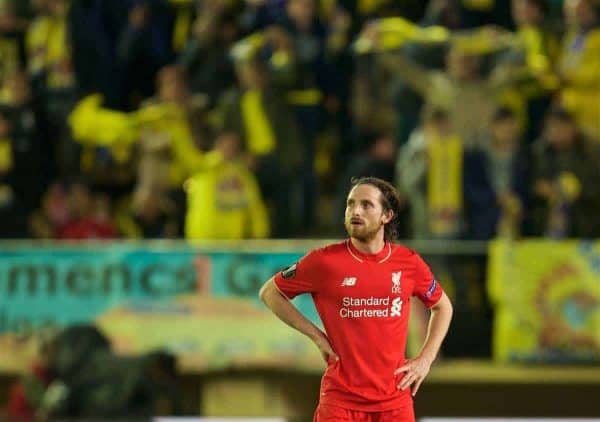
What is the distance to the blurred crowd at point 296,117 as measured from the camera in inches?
392

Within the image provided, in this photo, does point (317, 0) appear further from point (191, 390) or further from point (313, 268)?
point (313, 268)

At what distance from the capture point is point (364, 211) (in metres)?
4.89

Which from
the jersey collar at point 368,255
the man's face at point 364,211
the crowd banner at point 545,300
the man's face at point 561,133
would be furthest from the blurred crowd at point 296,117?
the man's face at point 364,211

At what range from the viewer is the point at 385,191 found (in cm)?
496

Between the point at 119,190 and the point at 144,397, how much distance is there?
1.91 metres

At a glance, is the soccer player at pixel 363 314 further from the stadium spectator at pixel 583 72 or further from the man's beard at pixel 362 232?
the stadium spectator at pixel 583 72

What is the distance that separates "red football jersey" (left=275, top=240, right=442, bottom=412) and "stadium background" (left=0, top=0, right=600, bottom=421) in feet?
15.6

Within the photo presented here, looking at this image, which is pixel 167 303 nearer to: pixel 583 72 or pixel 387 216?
pixel 583 72

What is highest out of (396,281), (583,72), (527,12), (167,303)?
(527,12)

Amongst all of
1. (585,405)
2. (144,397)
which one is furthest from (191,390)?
(585,405)

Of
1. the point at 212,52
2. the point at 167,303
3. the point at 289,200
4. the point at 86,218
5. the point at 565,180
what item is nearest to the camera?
the point at 565,180

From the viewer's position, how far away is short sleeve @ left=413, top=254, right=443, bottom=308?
16.7ft

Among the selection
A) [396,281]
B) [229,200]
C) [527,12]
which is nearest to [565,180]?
[527,12]

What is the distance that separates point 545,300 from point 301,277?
513cm
